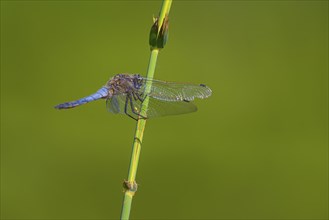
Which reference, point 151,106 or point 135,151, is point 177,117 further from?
point 135,151

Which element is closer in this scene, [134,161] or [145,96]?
[134,161]

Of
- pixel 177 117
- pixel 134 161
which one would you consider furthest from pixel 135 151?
pixel 177 117

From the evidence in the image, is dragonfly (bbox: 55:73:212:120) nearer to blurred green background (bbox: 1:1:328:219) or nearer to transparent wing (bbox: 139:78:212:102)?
transparent wing (bbox: 139:78:212:102)

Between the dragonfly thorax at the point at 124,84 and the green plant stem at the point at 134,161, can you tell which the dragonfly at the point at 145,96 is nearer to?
the dragonfly thorax at the point at 124,84

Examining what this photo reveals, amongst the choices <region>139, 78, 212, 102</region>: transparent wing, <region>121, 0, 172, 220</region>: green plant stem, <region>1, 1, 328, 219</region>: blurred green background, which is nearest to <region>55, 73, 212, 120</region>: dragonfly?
<region>139, 78, 212, 102</region>: transparent wing

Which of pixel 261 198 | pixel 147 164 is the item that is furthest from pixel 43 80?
pixel 261 198

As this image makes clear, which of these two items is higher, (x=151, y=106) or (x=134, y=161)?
(x=151, y=106)
